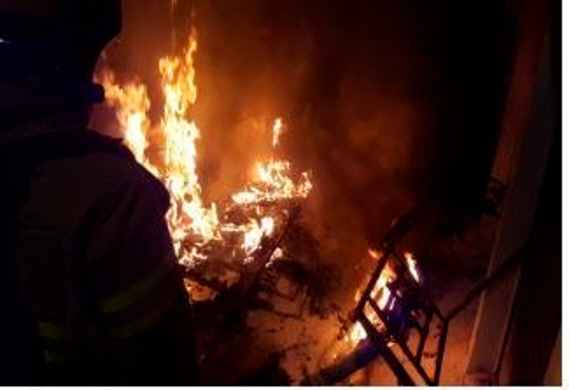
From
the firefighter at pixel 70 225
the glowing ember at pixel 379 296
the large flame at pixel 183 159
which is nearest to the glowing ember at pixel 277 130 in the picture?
the large flame at pixel 183 159

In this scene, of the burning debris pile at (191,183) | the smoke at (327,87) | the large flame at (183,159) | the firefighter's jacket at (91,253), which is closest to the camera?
the firefighter's jacket at (91,253)

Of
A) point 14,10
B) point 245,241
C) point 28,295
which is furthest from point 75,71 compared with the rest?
point 245,241

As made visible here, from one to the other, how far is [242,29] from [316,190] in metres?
1.70

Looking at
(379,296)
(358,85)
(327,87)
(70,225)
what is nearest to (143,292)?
(70,225)

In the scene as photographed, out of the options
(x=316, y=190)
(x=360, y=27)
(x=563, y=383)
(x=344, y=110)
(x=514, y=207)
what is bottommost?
(x=563, y=383)

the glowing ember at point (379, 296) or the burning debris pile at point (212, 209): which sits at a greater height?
the burning debris pile at point (212, 209)

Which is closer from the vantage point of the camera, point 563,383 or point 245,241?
point 563,383

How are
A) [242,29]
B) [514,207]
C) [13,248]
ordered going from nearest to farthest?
[13,248]
[514,207]
[242,29]

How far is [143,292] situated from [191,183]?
15.9 ft

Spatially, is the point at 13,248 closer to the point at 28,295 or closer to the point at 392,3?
the point at 28,295

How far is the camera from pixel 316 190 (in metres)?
6.73

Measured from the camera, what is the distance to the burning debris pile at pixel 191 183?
5957mm

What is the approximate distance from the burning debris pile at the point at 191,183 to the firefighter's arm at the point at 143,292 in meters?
3.48

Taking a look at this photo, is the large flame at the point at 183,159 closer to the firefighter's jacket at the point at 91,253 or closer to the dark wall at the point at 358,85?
the dark wall at the point at 358,85
